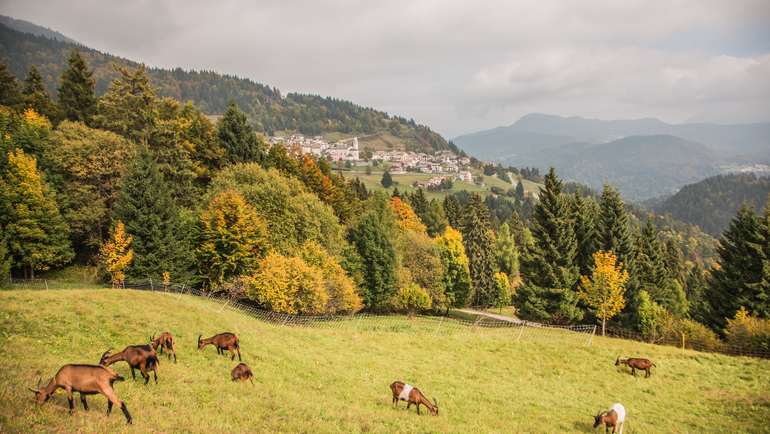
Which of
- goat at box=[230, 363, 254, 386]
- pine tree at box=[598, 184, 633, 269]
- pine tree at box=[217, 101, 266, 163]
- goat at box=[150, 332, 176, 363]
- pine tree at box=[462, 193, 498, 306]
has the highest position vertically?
pine tree at box=[217, 101, 266, 163]

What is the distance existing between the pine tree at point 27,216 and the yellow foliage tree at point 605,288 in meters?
54.8

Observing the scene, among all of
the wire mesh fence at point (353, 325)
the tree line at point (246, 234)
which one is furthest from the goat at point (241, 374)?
the tree line at point (246, 234)

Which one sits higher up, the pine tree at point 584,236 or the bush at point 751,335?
the pine tree at point 584,236

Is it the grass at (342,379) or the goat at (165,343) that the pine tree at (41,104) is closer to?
the grass at (342,379)

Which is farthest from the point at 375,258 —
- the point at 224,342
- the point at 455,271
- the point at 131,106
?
the point at 131,106

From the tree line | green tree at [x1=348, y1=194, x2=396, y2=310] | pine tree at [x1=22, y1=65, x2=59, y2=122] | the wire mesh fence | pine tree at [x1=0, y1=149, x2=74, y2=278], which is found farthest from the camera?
pine tree at [x1=22, y1=65, x2=59, y2=122]

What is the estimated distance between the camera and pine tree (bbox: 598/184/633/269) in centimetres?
5056

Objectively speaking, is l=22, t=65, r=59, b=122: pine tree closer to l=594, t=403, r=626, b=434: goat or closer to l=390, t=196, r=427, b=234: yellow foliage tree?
l=390, t=196, r=427, b=234: yellow foliage tree

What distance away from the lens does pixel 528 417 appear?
60.5ft

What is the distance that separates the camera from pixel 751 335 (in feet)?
114

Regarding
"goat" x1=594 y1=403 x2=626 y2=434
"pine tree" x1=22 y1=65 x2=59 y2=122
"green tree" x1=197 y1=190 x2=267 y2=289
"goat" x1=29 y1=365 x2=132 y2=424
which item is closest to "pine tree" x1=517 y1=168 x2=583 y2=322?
"green tree" x1=197 y1=190 x2=267 y2=289

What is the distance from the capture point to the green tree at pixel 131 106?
53375 mm

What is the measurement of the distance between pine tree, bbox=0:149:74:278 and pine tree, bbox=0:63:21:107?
1051 inches

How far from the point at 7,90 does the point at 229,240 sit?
46.8 metres
